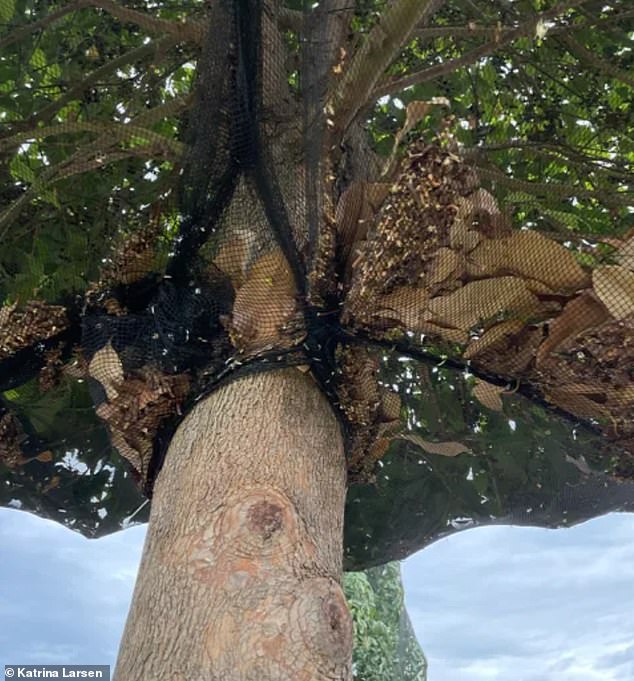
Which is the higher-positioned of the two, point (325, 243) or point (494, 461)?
point (494, 461)

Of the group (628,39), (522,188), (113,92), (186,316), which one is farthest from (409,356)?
(113,92)

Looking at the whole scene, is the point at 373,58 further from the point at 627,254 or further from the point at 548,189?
the point at 548,189

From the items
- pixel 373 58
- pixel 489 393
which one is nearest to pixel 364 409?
pixel 489 393

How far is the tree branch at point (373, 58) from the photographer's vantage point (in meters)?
1.49

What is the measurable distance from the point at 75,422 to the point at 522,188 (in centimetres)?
159

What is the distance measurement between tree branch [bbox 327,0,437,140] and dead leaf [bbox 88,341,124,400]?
25.2 inches

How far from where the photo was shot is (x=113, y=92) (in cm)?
296

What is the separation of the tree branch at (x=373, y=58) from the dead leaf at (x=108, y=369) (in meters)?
0.64

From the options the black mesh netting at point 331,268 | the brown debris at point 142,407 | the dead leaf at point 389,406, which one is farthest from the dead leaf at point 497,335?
the brown debris at point 142,407

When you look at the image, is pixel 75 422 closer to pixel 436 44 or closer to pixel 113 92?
pixel 113 92

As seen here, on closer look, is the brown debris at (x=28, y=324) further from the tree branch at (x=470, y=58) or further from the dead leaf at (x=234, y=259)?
the tree branch at (x=470, y=58)

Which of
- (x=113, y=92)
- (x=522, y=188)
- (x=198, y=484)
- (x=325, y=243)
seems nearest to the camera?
(x=198, y=484)

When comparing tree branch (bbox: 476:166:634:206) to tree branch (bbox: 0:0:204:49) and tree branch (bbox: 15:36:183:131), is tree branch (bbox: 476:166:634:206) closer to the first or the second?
tree branch (bbox: 0:0:204:49)

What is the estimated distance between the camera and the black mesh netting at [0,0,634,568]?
1490 mm
